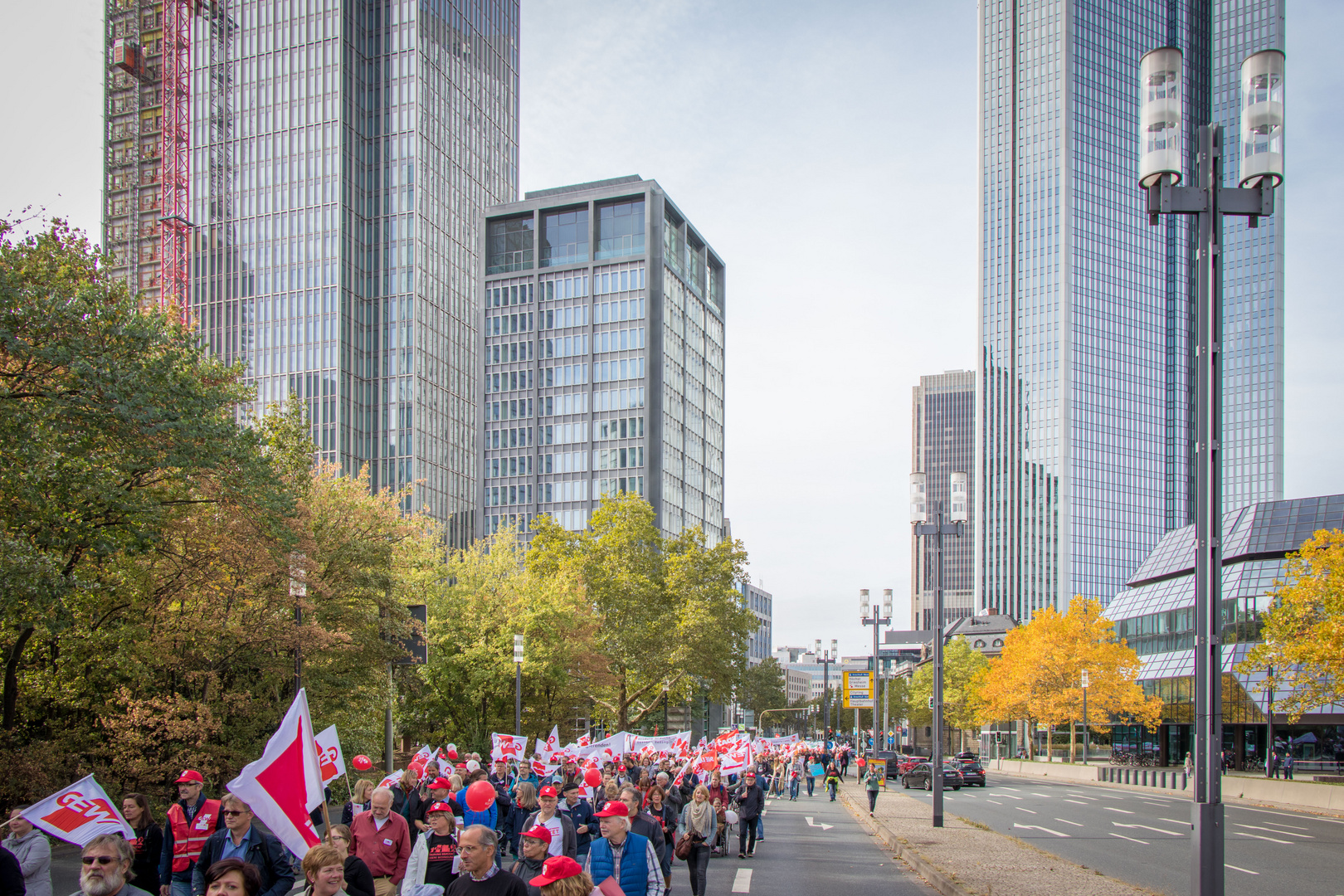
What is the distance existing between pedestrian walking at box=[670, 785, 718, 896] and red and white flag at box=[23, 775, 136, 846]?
23.8ft

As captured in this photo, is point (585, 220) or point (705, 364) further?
point (705, 364)

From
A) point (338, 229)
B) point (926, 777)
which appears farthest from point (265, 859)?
point (338, 229)

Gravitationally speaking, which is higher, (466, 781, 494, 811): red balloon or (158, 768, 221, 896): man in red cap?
(466, 781, 494, 811): red balloon

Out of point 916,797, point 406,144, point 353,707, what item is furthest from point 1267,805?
point 406,144

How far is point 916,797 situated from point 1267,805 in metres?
12.1

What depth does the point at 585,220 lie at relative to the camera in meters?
121

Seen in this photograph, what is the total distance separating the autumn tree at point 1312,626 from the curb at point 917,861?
1508 centimetres

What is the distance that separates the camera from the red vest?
10039 millimetres

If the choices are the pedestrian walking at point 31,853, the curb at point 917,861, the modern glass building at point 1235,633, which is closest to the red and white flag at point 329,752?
the pedestrian walking at point 31,853

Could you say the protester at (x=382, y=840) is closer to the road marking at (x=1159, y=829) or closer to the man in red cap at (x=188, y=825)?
the man in red cap at (x=188, y=825)

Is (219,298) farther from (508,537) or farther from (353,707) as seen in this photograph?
(353,707)

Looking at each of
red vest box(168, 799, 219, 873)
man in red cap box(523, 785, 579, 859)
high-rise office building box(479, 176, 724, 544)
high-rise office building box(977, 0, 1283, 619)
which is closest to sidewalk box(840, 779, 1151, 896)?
man in red cap box(523, 785, 579, 859)

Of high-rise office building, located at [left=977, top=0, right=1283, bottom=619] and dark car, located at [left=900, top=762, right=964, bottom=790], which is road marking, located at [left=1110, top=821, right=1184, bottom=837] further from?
high-rise office building, located at [left=977, top=0, right=1283, bottom=619]

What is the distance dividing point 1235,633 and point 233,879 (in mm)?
67362
